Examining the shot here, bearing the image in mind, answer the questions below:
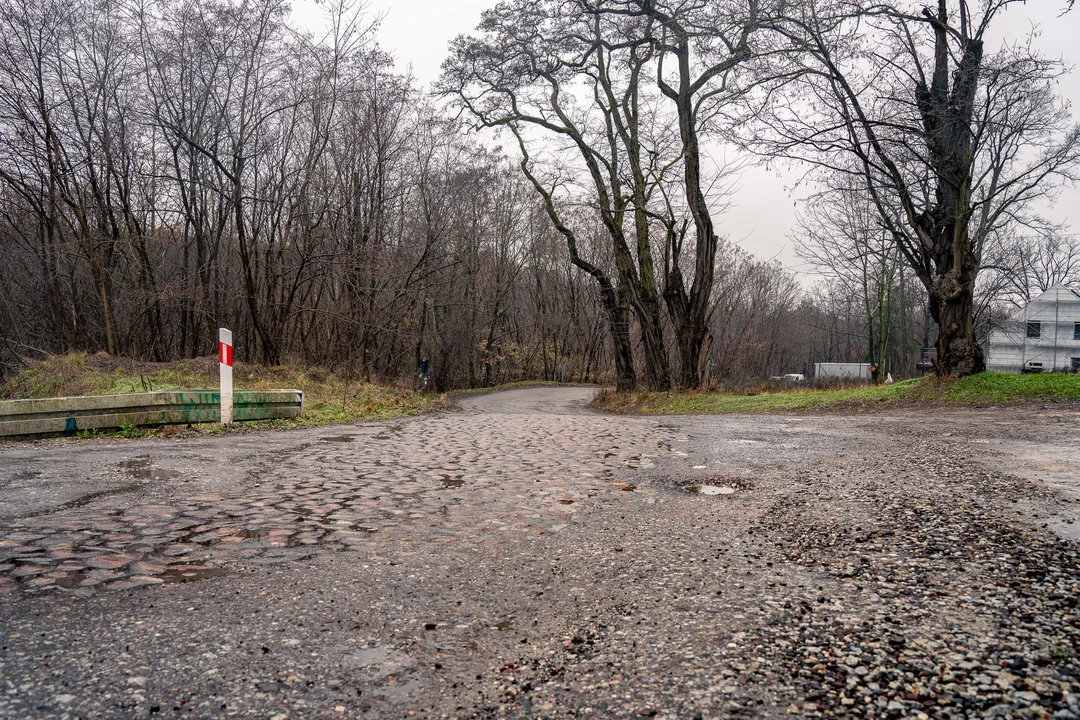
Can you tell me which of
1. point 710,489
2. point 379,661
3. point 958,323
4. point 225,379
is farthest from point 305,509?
point 958,323

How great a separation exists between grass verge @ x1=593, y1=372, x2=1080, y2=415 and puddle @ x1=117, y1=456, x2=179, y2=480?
11.5 meters

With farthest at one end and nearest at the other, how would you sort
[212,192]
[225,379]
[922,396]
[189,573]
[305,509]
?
[212,192] → [922,396] → [225,379] → [305,509] → [189,573]

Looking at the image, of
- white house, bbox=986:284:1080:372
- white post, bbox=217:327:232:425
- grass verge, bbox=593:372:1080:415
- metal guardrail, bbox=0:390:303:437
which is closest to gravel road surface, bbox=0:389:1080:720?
metal guardrail, bbox=0:390:303:437

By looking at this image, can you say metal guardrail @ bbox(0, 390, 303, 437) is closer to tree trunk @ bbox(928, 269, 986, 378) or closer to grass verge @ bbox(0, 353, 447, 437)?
grass verge @ bbox(0, 353, 447, 437)

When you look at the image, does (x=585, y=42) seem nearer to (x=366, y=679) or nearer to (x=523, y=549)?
(x=523, y=549)

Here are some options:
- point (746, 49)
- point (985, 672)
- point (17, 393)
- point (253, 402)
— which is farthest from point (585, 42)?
point (985, 672)

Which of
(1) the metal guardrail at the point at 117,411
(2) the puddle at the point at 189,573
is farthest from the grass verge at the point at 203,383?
(2) the puddle at the point at 189,573

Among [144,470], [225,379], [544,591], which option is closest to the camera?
[544,591]

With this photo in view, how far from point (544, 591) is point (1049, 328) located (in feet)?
193

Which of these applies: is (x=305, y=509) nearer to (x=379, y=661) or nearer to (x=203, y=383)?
(x=379, y=661)

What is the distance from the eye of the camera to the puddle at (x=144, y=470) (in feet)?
19.8

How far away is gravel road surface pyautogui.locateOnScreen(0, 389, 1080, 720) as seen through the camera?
2.29m

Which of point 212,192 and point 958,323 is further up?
point 212,192

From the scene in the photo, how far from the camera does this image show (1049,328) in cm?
4922
